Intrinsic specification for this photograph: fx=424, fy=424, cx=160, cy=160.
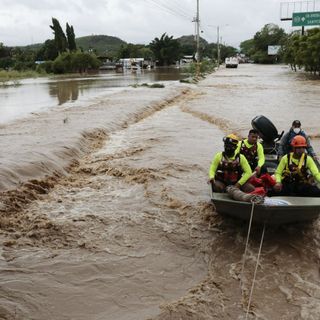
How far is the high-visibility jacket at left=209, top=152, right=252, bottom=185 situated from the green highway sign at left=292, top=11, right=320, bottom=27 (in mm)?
55858

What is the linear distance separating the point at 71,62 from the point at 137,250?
67.0 meters

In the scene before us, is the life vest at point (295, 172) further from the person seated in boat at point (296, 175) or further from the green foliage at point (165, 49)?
the green foliage at point (165, 49)

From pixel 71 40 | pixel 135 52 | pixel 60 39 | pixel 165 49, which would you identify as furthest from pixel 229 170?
pixel 135 52

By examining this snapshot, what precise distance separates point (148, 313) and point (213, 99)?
23.1 meters

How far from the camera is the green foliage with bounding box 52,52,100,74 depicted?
227ft

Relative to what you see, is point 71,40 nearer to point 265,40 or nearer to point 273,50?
point 273,50

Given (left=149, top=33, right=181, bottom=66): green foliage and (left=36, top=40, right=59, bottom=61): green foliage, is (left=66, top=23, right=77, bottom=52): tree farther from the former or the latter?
(left=149, top=33, right=181, bottom=66): green foliage

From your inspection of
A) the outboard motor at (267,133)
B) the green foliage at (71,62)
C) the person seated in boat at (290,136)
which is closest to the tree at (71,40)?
the green foliage at (71,62)

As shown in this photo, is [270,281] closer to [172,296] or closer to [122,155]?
[172,296]

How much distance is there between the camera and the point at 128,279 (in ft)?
18.5

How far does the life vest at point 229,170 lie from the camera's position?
709cm

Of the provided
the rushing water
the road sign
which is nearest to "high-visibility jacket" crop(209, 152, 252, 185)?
the rushing water

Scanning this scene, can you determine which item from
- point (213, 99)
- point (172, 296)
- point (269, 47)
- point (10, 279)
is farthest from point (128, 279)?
point (269, 47)

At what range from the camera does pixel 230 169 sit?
712 centimetres
